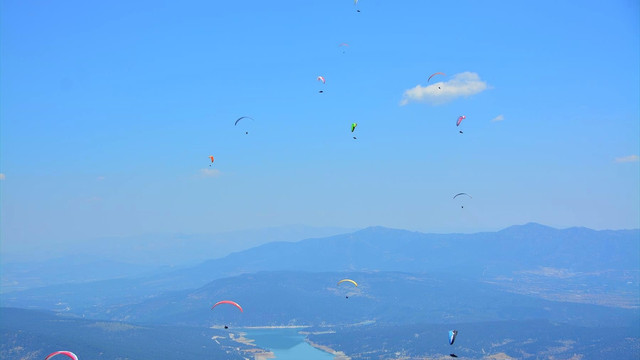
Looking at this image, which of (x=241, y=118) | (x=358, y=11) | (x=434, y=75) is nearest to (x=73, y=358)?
(x=241, y=118)

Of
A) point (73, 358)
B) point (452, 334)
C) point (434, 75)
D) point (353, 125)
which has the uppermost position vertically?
point (434, 75)

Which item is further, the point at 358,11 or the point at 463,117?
the point at 463,117

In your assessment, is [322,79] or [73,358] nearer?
[73,358]

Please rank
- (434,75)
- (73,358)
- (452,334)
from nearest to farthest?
1. (73,358)
2. (452,334)
3. (434,75)

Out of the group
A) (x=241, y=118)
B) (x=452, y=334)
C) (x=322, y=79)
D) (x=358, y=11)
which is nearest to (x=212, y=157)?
(x=241, y=118)

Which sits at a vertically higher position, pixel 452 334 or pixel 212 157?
pixel 212 157

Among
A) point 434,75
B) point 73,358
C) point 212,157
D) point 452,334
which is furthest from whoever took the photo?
point 212,157

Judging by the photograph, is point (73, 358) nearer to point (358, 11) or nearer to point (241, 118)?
point (241, 118)

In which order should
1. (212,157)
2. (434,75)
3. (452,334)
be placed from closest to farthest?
(452,334)
(434,75)
(212,157)

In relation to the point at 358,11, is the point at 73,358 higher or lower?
lower

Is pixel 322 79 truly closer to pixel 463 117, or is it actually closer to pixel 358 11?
pixel 358 11
